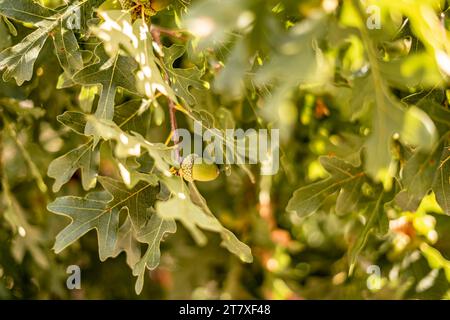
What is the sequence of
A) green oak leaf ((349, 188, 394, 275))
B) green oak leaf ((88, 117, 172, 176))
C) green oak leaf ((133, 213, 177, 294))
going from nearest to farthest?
green oak leaf ((88, 117, 172, 176)), green oak leaf ((133, 213, 177, 294)), green oak leaf ((349, 188, 394, 275))

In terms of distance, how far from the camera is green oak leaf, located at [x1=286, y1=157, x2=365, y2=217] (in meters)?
1.46

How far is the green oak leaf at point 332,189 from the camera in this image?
1.46 m

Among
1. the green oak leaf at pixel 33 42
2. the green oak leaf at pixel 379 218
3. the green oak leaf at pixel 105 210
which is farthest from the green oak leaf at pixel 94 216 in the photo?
the green oak leaf at pixel 379 218

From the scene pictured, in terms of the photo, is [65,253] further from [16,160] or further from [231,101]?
[231,101]

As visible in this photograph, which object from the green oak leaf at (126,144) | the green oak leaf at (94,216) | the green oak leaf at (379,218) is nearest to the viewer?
the green oak leaf at (126,144)

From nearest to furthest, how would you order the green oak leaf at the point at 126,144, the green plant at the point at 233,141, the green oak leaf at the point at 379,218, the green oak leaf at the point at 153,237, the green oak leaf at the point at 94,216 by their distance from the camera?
the green plant at the point at 233,141, the green oak leaf at the point at 126,144, the green oak leaf at the point at 153,237, the green oak leaf at the point at 94,216, the green oak leaf at the point at 379,218

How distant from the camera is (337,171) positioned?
1.47 m

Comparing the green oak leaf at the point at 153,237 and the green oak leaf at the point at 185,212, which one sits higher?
the green oak leaf at the point at 185,212

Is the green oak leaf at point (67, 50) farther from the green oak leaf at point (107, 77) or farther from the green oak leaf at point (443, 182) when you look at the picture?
the green oak leaf at point (443, 182)

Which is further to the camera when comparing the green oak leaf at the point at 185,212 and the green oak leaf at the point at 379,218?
the green oak leaf at the point at 379,218

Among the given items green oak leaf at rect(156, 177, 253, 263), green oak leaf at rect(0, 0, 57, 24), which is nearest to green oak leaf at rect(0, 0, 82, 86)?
green oak leaf at rect(0, 0, 57, 24)

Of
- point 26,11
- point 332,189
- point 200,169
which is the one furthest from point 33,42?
point 332,189

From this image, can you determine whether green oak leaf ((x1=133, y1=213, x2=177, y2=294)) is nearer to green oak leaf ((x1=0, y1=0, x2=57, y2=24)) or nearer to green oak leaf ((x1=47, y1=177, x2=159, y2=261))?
green oak leaf ((x1=47, y1=177, x2=159, y2=261))
